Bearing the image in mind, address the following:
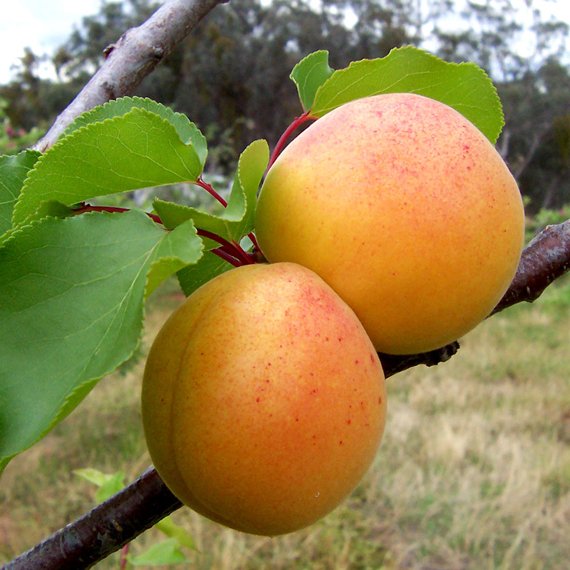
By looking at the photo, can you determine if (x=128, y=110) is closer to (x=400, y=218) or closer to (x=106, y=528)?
(x=400, y=218)

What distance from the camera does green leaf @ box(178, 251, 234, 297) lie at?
445 millimetres

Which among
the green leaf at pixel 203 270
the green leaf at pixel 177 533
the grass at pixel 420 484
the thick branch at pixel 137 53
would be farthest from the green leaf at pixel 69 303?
the grass at pixel 420 484

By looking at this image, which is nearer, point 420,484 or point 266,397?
point 266,397

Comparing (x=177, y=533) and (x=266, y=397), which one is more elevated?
(x=266, y=397)

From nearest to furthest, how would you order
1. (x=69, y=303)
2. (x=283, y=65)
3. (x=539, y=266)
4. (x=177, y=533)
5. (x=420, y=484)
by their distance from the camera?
(x=69, y=303) → (x=539, y=266) → (x=177, y=533) → (x=420, y=484) → (x=283, y=65)

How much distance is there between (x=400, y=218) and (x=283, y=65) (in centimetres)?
1165

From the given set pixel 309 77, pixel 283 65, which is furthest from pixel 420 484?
pixel 283 65

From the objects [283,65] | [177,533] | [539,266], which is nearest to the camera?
[539,266]

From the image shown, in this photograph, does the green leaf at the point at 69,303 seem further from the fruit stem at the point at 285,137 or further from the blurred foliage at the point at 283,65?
the blurred foliage at the point at 283,65

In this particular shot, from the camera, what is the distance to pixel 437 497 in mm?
2775

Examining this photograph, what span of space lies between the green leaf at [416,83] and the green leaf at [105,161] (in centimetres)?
13

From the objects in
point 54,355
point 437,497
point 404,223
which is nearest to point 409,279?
point 404,223

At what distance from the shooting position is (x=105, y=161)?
35 cm

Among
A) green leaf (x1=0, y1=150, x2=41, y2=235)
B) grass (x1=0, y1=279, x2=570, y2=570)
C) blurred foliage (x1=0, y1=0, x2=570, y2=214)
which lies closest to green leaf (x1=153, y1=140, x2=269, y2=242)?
green leaf (x1=0, y1=150, x2=41, y2=235)
